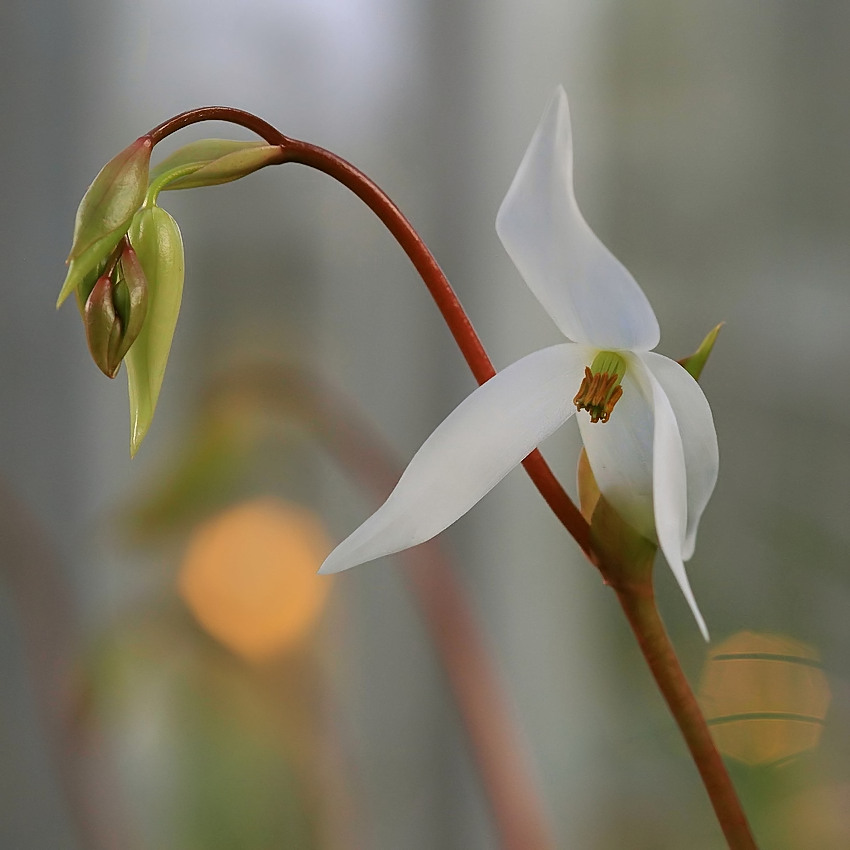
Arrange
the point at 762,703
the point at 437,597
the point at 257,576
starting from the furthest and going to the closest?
the point at 257,576 → the point at 437,597 → the point at 762,703

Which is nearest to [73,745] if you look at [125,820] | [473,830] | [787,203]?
[125,820]

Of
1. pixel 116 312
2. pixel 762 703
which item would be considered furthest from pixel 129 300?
pixel 762 703

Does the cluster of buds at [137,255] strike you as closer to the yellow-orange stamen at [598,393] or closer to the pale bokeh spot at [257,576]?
the yellow-orange stamen at [598,393]

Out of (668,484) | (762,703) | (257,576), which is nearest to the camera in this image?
(668,484)

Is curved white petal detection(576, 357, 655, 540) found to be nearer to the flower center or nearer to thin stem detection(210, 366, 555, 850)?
the flower center

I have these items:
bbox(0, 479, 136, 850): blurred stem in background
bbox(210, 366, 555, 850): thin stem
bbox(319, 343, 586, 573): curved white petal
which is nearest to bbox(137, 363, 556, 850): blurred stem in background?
bbox(210, 366, 555, 850): thin stem

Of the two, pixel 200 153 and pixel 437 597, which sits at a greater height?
pixel 200 153

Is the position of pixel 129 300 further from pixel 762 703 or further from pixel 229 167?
pixel 762 703
